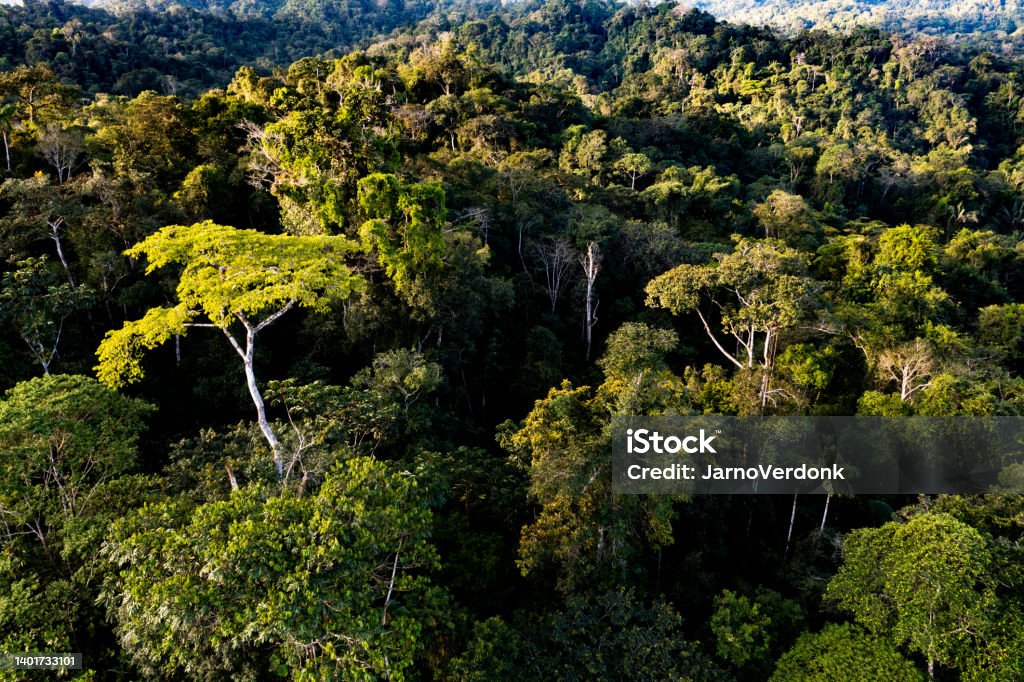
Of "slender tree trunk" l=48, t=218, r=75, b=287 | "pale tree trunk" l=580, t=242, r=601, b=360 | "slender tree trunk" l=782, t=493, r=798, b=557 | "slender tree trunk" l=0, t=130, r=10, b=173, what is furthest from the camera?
"pale tree trunk" l=580, t=242, r=601, b=360

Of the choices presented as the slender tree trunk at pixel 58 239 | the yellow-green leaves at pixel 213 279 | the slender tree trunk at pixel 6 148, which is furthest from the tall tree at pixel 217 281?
the slender tree trunk at pixel 6 148

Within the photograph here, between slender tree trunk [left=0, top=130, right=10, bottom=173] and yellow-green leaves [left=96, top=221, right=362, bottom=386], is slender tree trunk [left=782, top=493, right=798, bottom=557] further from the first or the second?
slender tree trunk [left=0, top=130, right=10, bottom=173]

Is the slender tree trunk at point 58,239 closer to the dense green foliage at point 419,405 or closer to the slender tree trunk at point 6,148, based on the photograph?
the dense green foliage at point 419,405

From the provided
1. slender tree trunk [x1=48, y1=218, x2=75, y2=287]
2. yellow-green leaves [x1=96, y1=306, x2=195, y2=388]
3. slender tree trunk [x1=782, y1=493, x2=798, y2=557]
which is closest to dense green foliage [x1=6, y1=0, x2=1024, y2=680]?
yellow-green leaves [x1=96, y1=306, x2=195, y2=388]

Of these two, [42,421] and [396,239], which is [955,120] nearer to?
[396,239]

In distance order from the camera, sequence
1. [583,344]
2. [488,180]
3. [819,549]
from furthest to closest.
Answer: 1. [488,180]
2. [583,344]
3. [819,549]

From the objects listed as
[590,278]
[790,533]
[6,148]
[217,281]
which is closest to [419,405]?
[217,281]

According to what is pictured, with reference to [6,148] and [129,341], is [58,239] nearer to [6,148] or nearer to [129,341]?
[6,148]

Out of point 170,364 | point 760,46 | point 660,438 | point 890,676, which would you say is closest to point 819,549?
point 890,676
